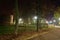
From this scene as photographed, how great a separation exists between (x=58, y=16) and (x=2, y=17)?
37602mm

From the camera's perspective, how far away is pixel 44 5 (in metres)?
47.5

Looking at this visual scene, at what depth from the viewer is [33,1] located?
41719 mm

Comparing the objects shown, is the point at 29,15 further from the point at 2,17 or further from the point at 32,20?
the point at 2,17

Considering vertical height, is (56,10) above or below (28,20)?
above

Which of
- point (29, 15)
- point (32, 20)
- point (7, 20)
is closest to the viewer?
point (7, 20)

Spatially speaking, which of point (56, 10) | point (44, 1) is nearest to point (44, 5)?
point (44, 1)

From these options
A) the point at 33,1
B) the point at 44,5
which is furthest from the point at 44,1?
the point at 33,1

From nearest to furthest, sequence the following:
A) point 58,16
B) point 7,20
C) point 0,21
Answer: point 0,21 → point 7,20 → point 58,16

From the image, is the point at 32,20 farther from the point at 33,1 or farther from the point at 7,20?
Result: the point at 33,1

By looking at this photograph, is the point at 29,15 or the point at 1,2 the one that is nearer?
the point at 1,2

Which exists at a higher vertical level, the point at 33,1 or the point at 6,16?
the point at 33,1

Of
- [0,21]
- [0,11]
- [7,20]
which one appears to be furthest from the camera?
[7,20]

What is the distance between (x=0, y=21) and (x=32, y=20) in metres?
16.2

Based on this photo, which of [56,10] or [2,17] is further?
[56,10]
